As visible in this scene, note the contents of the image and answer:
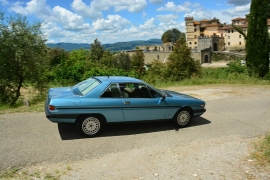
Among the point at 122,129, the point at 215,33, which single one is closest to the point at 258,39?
the point at 122,129

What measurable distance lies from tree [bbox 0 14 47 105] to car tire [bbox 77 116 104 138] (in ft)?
29.9

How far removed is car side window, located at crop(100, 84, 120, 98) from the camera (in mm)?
6120

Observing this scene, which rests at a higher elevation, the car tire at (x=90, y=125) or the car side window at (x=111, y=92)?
the car side window at (x=111, y=92)

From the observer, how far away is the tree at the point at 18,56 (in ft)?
45.0

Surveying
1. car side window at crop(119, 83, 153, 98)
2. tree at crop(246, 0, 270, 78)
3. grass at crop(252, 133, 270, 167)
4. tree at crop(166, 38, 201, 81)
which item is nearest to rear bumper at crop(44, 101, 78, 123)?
car side window at crop(119, 83, 153, 98)

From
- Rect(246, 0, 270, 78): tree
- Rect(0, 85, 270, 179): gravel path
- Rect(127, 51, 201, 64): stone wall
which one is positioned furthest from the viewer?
Rect(127, 51, 201, 64): stone wall

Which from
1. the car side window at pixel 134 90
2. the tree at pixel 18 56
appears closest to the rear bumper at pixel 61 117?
the car side window at pixel 134 90

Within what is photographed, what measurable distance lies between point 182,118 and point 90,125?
8.74 ft

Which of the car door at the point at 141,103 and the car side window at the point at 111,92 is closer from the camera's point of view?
the car side window at the point at 111,92

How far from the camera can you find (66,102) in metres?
5.70

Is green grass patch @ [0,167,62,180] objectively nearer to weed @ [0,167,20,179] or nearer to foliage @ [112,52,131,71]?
weed @ [0,167,20,179]

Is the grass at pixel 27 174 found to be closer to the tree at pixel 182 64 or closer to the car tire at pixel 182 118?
the car tire at pixel 182 118

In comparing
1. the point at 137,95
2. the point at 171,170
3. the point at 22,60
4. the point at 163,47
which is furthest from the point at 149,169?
the point at 163,47

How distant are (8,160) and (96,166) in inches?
66.1
